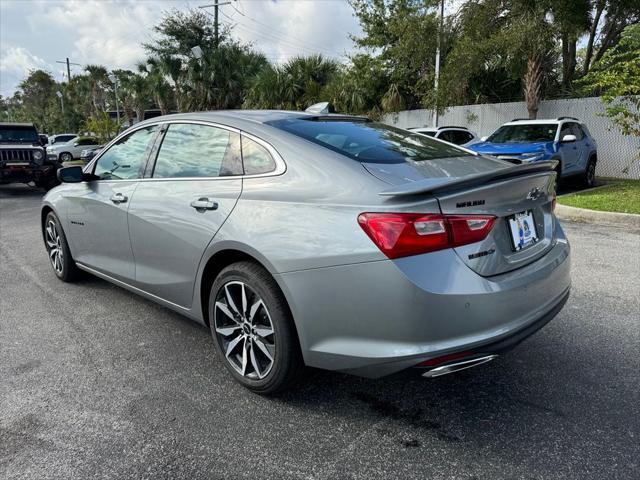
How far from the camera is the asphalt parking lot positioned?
2312 millimetres

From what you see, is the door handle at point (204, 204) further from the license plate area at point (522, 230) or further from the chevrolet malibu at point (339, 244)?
the license plate area at point (522, 230)

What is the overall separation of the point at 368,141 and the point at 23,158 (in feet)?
43.0

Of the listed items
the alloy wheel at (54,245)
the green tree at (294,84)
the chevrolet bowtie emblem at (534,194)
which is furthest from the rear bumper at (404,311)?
the green tree at (294,84)

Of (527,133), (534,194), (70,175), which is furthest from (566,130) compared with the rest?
(70,175)

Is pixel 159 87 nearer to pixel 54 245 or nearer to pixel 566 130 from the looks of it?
pixel 566 130

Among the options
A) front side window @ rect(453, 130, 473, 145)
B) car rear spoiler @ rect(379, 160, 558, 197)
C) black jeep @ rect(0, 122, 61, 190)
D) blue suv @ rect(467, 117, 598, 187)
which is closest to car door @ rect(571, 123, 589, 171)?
blue suv @ rect(467, 117, 598, 187)

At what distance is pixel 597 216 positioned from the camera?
27.2 ft

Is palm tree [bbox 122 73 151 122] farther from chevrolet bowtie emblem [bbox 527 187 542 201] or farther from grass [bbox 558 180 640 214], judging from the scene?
chevrolet bowtie emblem [bbox 527 187 542 201]

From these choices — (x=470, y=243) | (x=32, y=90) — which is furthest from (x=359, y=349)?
(x=32, y=90)

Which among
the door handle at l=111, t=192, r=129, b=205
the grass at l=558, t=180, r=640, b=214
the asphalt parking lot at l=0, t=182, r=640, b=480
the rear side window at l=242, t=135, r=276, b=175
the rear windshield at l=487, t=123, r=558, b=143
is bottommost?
the asphalt parking lot at l=0, t=182, r=640, b=480

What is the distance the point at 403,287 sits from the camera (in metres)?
2.20

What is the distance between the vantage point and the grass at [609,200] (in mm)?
8531

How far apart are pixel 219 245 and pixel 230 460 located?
1133 millimetres

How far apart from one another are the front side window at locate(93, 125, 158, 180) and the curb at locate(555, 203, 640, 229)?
7159mm
